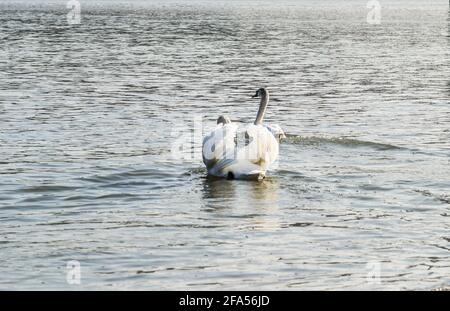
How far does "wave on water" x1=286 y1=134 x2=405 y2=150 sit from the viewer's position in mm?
26797

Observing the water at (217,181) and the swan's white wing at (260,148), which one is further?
the swan's white wing at (260,148)

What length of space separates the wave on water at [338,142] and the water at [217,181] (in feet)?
0.30

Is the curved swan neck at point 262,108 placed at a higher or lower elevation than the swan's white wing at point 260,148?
higher

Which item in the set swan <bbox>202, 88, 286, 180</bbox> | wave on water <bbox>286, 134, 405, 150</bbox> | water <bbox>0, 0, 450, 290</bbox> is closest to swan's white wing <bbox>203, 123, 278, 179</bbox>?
swan <bbox>202, 88, 286, 180</bbox>

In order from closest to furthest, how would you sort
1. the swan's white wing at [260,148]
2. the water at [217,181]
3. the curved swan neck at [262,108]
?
the water at [217,181] → the swan's white wing at [260,148] → the curved swan neck at [262,108]

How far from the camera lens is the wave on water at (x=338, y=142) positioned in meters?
26.8

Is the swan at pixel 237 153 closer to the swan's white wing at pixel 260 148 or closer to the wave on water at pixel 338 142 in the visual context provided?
the swan's white wing at pixel 260 148

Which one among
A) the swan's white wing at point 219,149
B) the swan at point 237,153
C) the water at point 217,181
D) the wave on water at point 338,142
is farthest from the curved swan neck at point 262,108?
the wave on water at point 338,142

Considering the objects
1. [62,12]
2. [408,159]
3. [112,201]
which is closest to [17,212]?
[112,201]

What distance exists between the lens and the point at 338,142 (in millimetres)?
27266

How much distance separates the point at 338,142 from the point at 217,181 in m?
6.07

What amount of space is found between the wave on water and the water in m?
0.09

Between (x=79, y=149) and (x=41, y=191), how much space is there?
4915mm

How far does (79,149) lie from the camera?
86.1 ft
